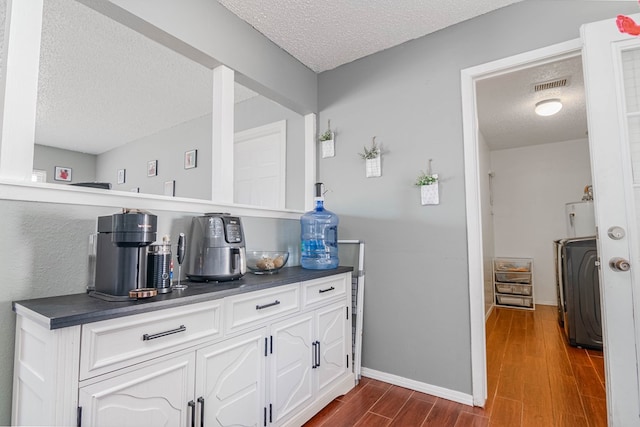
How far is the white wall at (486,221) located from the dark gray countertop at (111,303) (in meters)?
3.45

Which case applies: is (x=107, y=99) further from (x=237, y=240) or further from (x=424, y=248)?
(x=424, y=248)

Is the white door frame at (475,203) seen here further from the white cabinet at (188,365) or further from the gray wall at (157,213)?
the gray wall at (157,213)

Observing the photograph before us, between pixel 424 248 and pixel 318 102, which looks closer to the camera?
pixel 424 248

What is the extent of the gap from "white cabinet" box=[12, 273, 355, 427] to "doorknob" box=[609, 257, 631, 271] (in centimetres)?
151

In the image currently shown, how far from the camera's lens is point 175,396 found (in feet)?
3.78

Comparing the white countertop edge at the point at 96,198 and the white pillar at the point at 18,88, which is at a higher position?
the white pillar at the point at 18,88

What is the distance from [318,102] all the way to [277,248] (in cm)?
140

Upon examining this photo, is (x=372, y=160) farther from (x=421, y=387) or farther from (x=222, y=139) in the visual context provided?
(x=421, y=387)

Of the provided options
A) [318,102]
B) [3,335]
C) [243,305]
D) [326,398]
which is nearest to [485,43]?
[318,102]

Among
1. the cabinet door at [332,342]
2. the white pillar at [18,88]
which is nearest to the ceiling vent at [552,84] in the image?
the cabinet door at [332,342]

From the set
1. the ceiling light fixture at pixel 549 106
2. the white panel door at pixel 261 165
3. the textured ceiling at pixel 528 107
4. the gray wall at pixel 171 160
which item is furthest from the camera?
the gray wall at pixel 171 160

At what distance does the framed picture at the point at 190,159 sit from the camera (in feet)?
12.6

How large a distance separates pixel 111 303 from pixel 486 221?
14.8ft

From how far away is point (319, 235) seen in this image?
243 centimetres
